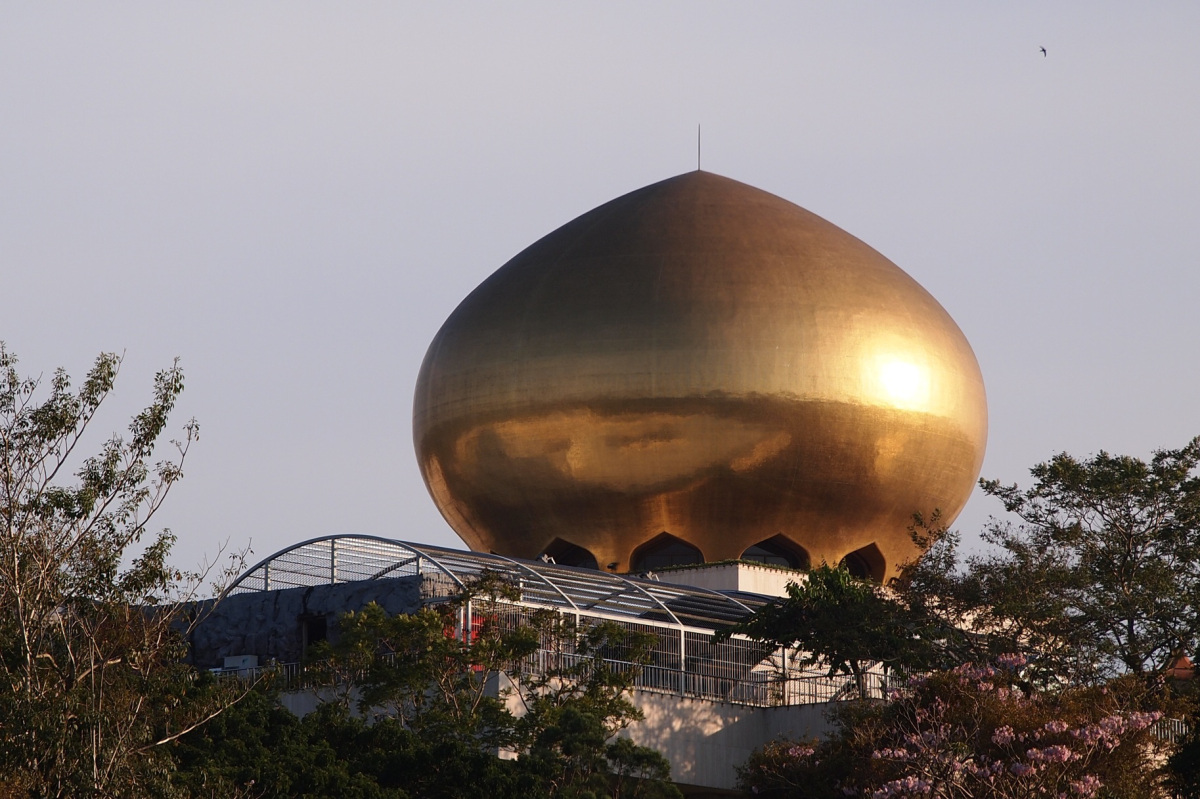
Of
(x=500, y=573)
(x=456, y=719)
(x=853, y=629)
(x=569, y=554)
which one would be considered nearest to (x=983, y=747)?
(x=853, y=629)

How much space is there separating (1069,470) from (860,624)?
3619mm

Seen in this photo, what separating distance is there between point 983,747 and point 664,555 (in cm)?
1431

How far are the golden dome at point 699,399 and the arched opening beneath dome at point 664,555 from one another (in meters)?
0.04

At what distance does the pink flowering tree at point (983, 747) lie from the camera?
2256 cm

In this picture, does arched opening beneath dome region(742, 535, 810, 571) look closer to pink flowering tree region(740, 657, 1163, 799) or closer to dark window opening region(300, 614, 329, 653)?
dark window opening region(300, 614, 329, 653)

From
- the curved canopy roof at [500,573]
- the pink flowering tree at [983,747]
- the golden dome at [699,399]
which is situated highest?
the golden dome at [699,399]

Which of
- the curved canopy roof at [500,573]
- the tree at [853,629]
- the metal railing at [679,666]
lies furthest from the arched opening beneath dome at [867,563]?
the tree at [853,629]

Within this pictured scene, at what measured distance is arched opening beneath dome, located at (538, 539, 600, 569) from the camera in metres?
37.2

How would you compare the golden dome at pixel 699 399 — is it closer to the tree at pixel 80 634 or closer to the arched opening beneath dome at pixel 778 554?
the arched opening beneath dome at pixel 778 554

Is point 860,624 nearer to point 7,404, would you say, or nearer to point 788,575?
point 788,575

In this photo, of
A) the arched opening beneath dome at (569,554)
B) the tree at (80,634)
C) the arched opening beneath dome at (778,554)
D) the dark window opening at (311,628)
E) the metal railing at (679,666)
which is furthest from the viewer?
the arched opening beneath dome at (569,554)

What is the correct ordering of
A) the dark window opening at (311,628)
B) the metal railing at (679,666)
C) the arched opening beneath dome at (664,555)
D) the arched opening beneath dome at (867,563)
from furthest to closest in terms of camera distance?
1. the arched opening beneath dome at (867,563)
2. the arched opening beneath dome at (664,555)
3. the dark window opening at (311,628)
4. the metal railing at (679,666)

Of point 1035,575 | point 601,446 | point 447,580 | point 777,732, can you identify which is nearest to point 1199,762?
point 1035,575

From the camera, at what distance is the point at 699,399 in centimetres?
3566
